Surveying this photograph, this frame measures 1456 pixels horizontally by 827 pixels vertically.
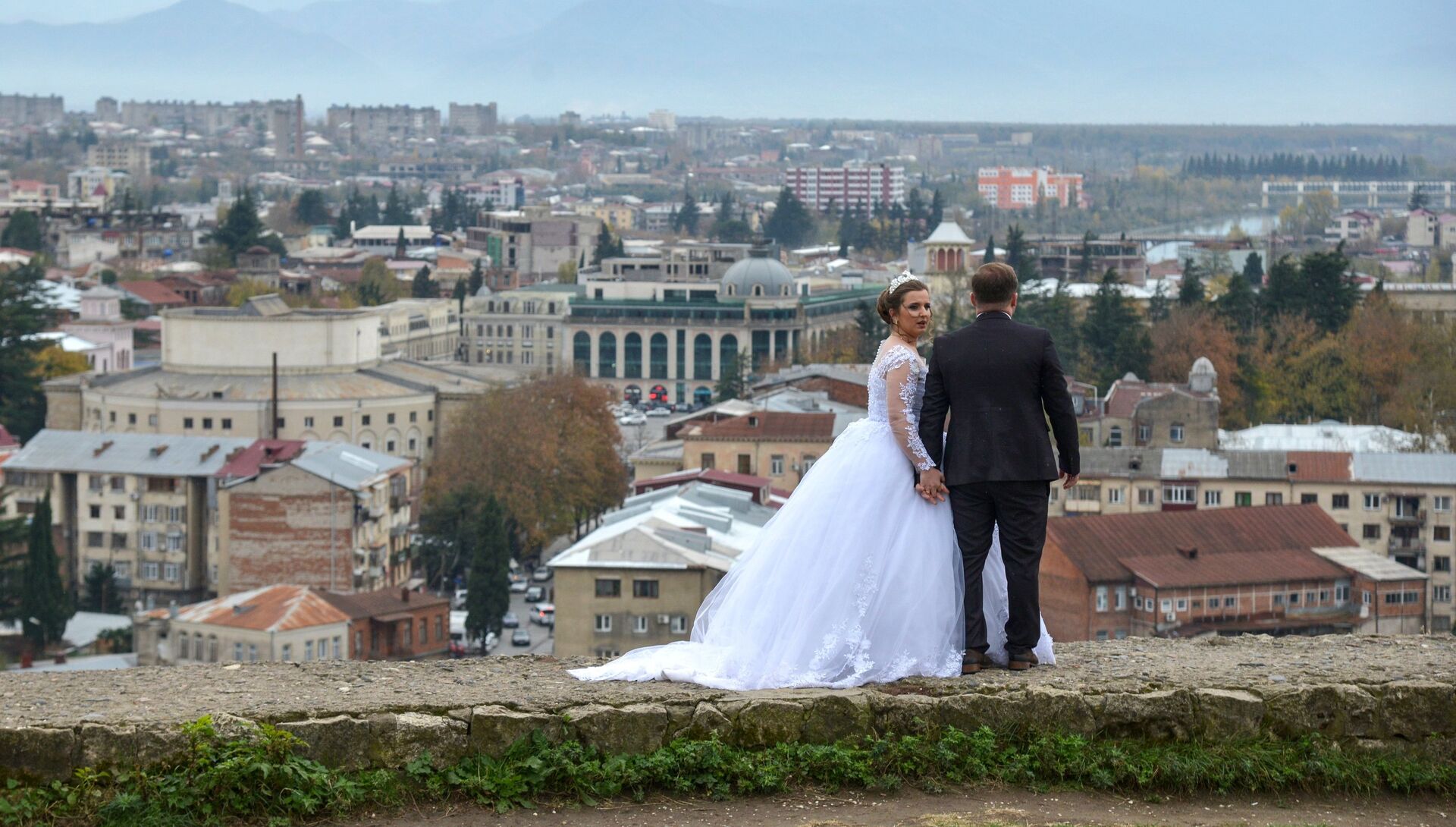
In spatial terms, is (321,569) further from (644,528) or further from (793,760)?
(793,760)

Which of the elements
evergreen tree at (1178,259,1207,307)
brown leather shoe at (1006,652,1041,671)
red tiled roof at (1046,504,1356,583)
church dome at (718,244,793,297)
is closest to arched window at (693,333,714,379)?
church dome at (718,244,793,297)

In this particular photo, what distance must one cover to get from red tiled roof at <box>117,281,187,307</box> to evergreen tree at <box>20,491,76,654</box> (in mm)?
46744

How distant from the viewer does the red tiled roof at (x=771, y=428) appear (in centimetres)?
4078

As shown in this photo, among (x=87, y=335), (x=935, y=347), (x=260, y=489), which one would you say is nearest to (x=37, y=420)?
(x=87, y=335)

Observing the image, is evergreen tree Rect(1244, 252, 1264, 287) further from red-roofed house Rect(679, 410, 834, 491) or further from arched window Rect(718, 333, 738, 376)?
red-roofed house Rect(679, 410, 834, 491)

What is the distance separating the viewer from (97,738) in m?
6.12

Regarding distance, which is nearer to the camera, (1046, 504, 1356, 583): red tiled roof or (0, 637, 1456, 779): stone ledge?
(0, 637, 1456, 779): stone ledge

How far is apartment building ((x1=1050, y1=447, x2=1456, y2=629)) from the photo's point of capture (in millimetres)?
36656

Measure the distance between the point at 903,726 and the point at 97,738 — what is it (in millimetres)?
2133

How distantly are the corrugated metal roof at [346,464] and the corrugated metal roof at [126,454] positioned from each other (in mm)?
1839

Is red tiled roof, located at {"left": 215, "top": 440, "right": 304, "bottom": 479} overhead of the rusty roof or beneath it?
overhead

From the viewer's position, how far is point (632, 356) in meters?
81.8

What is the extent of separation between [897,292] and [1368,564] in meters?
27.1

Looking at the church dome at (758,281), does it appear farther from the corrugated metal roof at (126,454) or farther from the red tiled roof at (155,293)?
the corrugated metal roof at (126,454)
